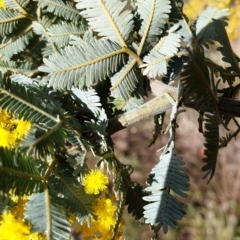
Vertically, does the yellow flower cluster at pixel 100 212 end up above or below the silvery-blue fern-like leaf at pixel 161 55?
below

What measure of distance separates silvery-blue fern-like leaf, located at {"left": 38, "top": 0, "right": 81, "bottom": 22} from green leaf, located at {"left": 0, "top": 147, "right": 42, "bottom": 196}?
25cm

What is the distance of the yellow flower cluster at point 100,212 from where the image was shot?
1.51ft

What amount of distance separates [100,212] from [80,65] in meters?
0.18

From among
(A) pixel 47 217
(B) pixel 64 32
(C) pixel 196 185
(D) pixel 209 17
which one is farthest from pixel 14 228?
(C) pixel 196 185

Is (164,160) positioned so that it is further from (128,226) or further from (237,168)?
(237,168)

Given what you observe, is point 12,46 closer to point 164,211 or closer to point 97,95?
point 97,95

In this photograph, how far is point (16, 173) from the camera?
0.38 meters

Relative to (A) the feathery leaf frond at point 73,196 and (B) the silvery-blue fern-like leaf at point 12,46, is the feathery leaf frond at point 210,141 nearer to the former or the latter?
(A) the feathery leaf frond at point 73,196

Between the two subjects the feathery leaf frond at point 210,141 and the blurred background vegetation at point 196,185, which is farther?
the blurred background vegetation at point 196,185

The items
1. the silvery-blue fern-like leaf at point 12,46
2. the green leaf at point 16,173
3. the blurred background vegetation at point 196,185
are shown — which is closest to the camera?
the green leaf at point 16,173

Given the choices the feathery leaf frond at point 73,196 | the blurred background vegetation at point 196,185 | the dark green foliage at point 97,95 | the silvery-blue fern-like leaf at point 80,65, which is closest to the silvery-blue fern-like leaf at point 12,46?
the dark green foliage at point 97,95

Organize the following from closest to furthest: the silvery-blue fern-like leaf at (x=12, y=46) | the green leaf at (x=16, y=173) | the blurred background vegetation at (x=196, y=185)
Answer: the green leaf at (x=16, y=173) → the silvery-blue fern-like leaf at (x=12, y=46) → the blurred background vegetation at (x=196, y=185)

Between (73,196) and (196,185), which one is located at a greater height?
(196,185)

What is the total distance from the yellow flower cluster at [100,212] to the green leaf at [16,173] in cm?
8
